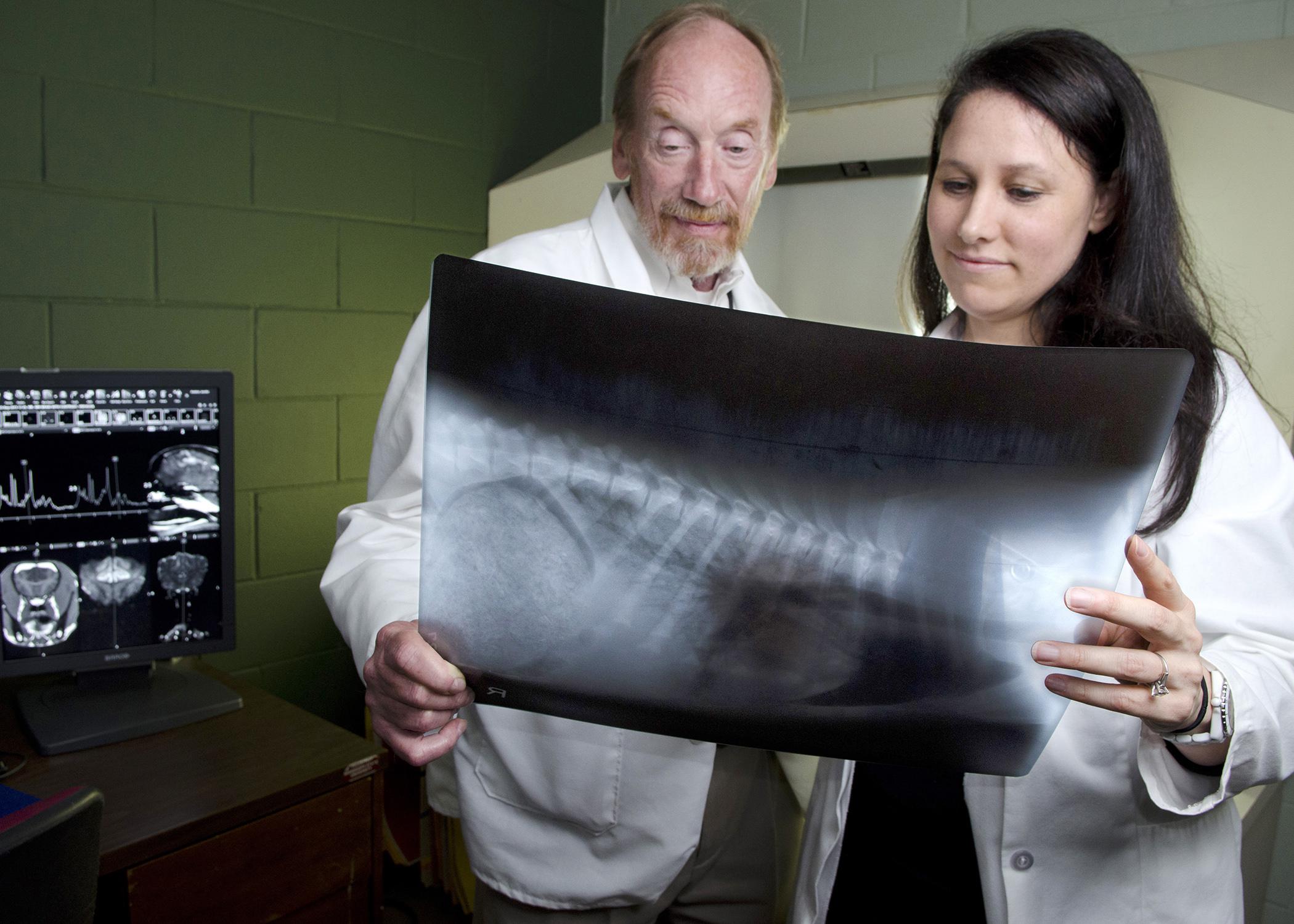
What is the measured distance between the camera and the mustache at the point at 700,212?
1.23 m

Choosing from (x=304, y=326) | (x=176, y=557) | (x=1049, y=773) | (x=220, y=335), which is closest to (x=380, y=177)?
(x=304, y=326)

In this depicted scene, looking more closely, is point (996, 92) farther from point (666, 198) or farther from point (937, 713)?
point (937, 713)

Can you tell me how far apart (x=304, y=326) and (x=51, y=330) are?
0.52 meters

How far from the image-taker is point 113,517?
139cm

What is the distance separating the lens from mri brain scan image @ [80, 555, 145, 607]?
4.54 feet

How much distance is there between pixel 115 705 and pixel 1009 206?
58.6 inches

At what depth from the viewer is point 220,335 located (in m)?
1.99

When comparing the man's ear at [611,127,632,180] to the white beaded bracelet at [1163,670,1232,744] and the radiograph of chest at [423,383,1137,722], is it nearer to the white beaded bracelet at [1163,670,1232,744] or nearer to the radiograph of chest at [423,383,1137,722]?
the radiograph of chest at [423,383,1137,722]

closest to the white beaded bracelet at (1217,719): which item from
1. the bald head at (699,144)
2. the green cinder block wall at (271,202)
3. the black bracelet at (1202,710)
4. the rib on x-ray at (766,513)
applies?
the black bracelet at (1202,710)

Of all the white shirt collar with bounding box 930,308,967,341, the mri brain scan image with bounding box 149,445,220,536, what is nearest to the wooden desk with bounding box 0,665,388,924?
the mri brain scan image with bounding box 149,445,220,536

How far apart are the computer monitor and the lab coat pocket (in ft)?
2.08

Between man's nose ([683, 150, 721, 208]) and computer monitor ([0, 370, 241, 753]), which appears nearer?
man's nose ([683, 150, 721, 208])

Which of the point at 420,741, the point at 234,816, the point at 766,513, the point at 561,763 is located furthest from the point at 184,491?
the point at 766,513

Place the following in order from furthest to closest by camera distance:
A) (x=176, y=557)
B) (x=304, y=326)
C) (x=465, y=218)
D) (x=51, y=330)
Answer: (x=465, y=218) → (x=304, y=326) → (x=51, y=330) → (x=176, y=557)
